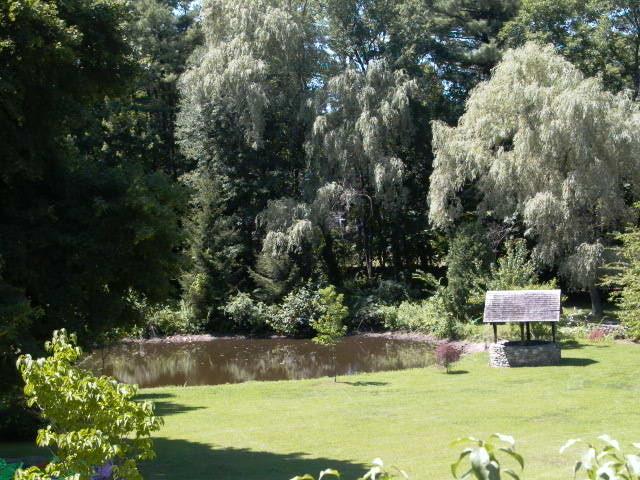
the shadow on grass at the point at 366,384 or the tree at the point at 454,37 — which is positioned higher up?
the tree at the point at 454,37

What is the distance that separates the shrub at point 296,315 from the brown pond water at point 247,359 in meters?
0.70

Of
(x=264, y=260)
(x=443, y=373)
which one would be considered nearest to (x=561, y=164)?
(x=443, y=373)

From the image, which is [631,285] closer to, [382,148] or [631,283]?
[631,283]

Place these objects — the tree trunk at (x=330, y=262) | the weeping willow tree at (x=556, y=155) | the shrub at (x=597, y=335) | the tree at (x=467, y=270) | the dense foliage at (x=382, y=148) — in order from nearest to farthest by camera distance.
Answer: the shrub at (x=597, y=335) → the weeping willow tree at (x=556, y=155) → the dense foliage at (x=382, y=148) → the tree at (x=467, y=270) → the tree trunk at (x=330, y=262)

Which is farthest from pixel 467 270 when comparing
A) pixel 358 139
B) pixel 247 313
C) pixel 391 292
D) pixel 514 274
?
pixel 247 313

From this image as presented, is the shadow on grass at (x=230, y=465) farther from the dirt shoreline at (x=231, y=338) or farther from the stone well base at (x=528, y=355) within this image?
the dirt shoreline at (x=231, y=338)

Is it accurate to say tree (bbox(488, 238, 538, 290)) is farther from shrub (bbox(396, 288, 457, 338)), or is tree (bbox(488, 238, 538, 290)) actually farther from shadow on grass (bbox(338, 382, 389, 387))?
→ shadow on grass (bbox(338, 382, 389, 387))

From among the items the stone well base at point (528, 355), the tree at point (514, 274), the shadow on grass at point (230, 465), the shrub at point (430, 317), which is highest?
the tree at point (514, 274)

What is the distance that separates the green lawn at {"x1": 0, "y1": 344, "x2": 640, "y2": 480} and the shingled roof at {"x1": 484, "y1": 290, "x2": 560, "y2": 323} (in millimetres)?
1608

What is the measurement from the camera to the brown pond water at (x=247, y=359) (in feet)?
91.4

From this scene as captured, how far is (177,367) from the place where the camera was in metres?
30.3

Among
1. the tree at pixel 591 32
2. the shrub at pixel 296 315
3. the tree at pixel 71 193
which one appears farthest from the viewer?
the tree at pixel 591 32

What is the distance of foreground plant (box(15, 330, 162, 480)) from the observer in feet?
20.8

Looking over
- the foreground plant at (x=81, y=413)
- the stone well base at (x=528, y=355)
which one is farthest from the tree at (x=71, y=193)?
the stone well base at (x=528, y=355)
